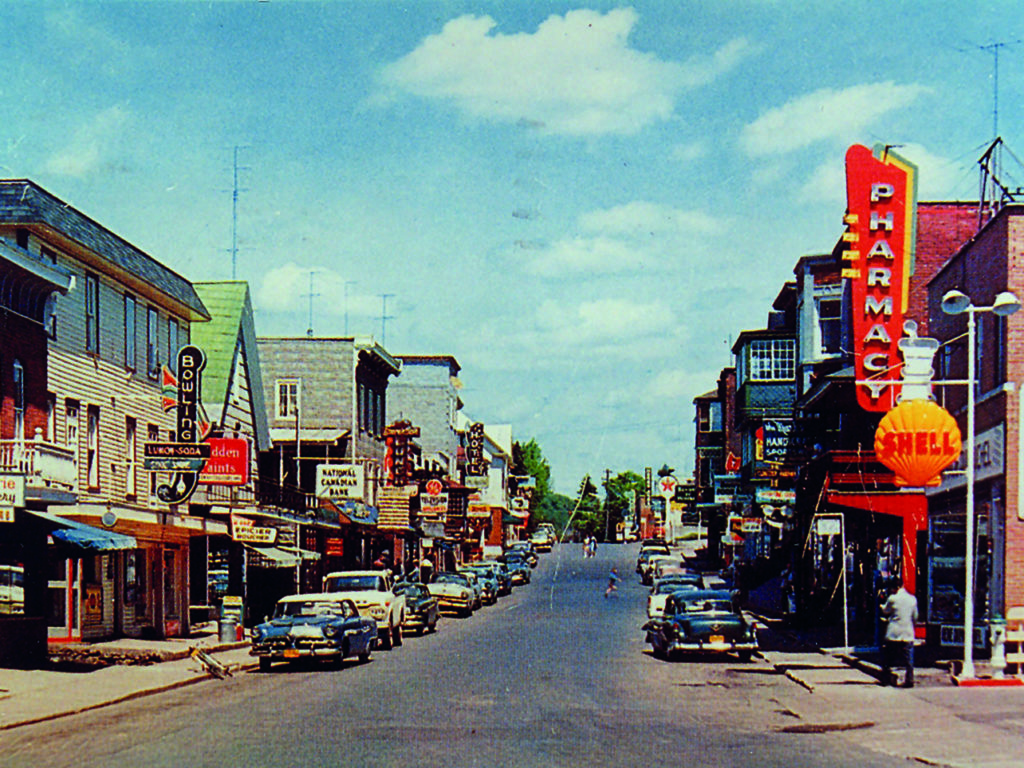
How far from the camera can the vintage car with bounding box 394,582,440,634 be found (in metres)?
37.2

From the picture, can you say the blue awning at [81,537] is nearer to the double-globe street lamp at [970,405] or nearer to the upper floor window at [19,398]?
the upper floor window at [19,398]

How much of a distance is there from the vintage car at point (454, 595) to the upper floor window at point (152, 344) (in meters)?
15.5

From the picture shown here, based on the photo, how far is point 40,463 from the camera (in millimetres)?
23578

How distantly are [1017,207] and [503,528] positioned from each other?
95470 millimetres

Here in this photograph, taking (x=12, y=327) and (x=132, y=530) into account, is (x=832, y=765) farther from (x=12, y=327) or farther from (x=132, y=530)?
(x=132, y=530)

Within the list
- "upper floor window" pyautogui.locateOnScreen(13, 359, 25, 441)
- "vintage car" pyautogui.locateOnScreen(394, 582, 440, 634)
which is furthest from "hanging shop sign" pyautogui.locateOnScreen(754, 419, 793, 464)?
"upper floor window" pyautogui.locateOnScreen(13, 359, 25, 441)

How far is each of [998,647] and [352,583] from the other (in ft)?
57.7

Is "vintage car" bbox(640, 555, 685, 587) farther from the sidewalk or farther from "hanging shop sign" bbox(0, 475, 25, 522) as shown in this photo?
"hanging shop sign" bbox(0, 475, 25, 522)

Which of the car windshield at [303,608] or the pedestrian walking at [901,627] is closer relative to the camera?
the pedestrian walking at [901,627]

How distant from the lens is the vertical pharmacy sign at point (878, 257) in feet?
92.1

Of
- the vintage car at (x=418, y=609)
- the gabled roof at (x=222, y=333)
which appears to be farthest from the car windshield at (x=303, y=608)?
the gabled roof at (x=222, y=333)

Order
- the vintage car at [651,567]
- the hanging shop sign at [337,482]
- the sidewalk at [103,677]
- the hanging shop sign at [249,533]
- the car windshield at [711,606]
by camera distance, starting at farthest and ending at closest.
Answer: the vintage car at [651,567] < the hanging shop sign at [337,482] < the hanging shop sign at [249,533] < the car windshield at [711,606] < the sidewalk at [103,677]

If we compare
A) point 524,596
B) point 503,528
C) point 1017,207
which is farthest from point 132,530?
point 503,528

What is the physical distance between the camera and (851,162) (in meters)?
28.8
